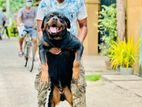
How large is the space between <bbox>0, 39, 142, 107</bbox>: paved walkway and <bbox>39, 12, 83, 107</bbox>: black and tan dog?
291 cm

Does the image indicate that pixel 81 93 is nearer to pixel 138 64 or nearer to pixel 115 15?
pixel 138 64

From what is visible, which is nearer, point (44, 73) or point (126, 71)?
point (44, 73)

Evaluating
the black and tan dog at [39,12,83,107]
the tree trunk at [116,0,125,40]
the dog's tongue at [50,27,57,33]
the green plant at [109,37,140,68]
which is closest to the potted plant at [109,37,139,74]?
the green plant at [109,37,140,68]

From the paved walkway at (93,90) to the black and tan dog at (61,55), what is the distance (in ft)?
9.56

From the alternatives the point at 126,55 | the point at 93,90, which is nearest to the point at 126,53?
the point at 126,55

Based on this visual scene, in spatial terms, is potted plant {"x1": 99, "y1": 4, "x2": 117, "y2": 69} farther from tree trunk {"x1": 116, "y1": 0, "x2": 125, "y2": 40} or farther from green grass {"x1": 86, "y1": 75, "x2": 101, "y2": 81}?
green grass {"x1": 86, "y1": 75, "x2": 101, "y2": 81}

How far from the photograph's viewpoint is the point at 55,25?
5883mm

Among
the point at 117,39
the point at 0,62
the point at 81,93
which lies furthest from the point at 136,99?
the point at 0,62

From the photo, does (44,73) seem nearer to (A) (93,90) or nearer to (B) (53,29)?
(B) (53,29)

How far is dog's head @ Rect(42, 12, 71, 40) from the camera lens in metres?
5.89

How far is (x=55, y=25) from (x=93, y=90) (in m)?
5.16

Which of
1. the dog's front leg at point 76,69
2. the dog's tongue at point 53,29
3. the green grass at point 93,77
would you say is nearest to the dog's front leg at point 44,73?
the dog's front leg at point 76,69

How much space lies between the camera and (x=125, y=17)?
48.0 feet

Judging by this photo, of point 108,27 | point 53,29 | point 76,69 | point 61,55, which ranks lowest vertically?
point 108,27
